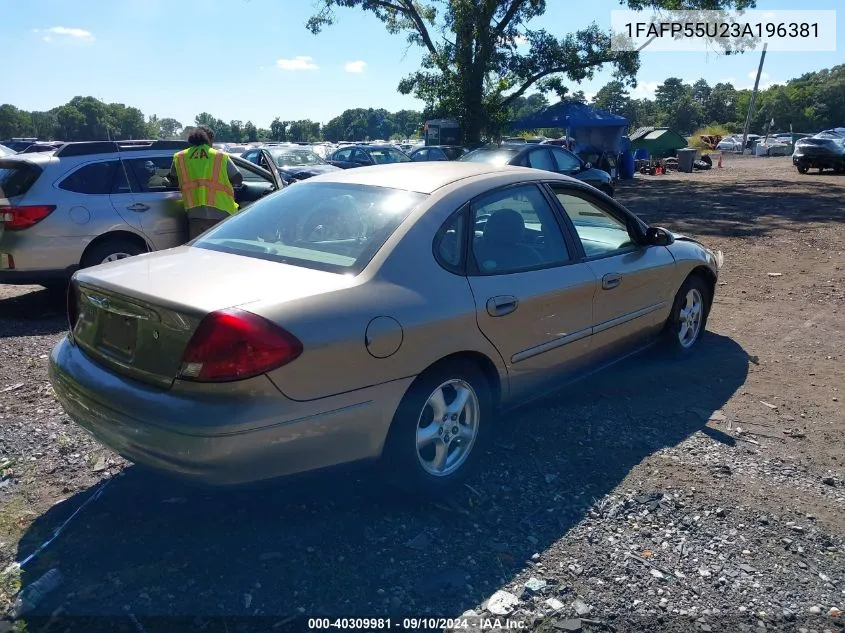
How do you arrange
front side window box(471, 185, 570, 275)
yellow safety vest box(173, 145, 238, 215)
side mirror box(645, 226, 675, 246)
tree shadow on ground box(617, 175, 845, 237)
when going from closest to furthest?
front side window box(471, 185, 570, 275) → side mirror box(645, 226, 675, 246) → yellow safety vest box(173, 145, 238, 215) → tree shadow on ground box(617, 175, 845, 237)

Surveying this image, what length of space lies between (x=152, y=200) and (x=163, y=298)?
15.3 feet

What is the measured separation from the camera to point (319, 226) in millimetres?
3545

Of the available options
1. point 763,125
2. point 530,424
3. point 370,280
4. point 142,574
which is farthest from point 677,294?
point 763,125

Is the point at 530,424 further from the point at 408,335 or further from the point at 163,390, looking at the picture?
the point at 163,390

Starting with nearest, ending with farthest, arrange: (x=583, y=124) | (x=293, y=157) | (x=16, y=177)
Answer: (x=16, y=177)
(x=293, y=157)
(x=583, y=124)

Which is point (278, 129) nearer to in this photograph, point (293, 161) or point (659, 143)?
point (659, 143)

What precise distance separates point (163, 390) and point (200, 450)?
0.32m

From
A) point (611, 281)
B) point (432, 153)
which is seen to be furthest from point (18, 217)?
point (432, 153)

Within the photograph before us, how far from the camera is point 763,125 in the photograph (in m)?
90.2

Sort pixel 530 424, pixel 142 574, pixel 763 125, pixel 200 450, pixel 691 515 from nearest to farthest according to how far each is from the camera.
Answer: pixel 200 450 < pixel 142 574 < pixel 691 515 < pixel 530 424 < pixel 763 125

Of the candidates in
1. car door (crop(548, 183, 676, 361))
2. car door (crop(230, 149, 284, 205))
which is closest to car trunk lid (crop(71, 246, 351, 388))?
car door (crop(548, 183, 676, 361))

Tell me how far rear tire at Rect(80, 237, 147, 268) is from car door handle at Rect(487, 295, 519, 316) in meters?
4.53

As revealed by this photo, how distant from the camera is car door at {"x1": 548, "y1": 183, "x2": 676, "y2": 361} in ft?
14.0

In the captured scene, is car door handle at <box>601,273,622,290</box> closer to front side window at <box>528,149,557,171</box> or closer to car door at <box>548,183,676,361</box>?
car door at <box>548,183,676,361</box>
